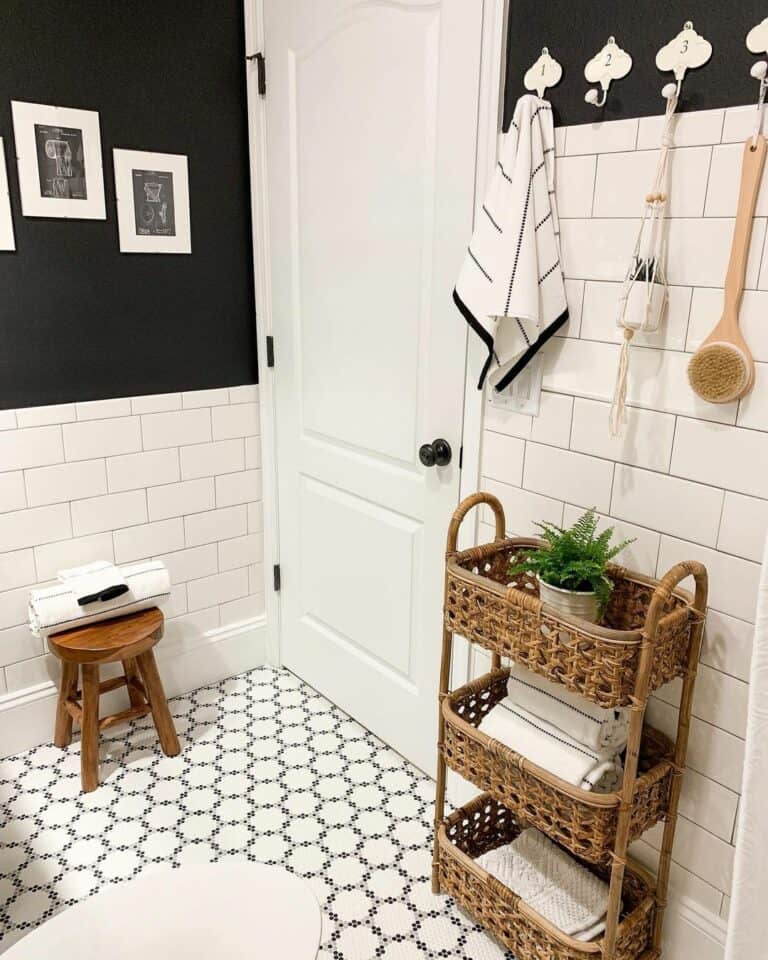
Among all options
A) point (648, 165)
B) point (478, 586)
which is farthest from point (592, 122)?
point (478, 586)

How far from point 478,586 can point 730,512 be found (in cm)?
48

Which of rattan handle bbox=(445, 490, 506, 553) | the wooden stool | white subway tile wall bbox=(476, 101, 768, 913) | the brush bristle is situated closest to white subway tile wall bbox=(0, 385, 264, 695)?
the wooden stool

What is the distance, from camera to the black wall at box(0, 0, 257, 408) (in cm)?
202

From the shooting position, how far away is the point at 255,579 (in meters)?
2.75

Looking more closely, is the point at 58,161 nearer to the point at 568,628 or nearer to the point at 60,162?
the point at 60,162

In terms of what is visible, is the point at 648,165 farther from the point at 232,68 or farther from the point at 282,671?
the point at 282,671

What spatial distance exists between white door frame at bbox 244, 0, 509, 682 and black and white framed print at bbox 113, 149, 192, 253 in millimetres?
241

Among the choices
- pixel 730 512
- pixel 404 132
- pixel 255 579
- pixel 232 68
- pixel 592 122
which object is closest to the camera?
pixel 730 512

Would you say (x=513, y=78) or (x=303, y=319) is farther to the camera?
(x=303, y=319)

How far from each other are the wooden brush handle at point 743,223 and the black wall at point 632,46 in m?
0.09

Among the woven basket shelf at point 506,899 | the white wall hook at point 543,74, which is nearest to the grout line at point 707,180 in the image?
the white wall hook at point 543,74

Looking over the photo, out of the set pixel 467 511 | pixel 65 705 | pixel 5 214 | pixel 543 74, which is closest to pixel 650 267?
pixel 543 74

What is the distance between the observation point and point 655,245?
1376 millimetres

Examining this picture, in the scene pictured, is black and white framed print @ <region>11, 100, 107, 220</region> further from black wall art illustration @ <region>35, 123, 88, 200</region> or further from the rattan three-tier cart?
the rattan three-tier cart
